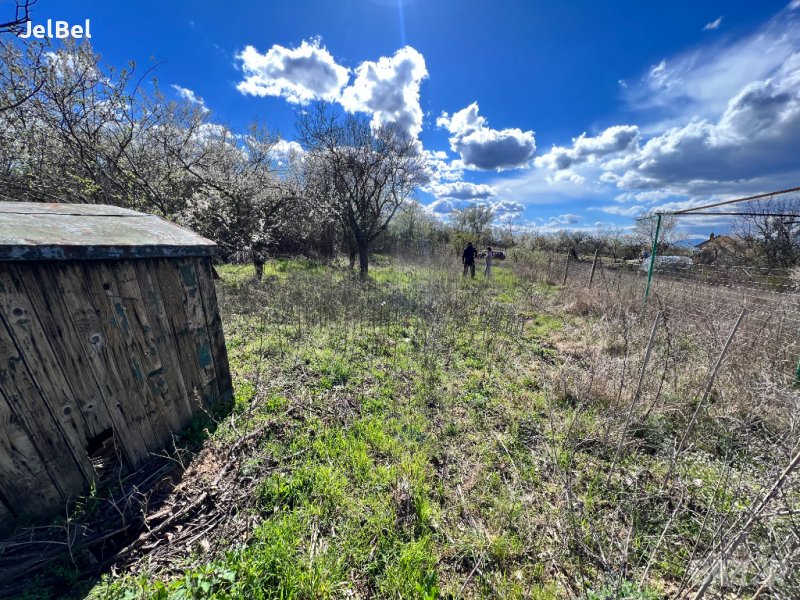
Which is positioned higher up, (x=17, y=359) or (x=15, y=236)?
(x=15, y=236)

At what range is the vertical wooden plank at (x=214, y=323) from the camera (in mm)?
2758

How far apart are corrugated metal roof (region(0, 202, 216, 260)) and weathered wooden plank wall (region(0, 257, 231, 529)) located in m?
0.13

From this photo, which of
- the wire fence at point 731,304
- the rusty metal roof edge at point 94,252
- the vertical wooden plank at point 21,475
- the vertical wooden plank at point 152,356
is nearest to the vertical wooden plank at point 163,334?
the vertical wooden plank at point 152,356

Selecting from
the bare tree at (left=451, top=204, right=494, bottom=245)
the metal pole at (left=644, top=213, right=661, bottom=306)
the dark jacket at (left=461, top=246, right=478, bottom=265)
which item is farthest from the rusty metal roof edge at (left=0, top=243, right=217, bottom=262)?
the bare tree at (left=451, top=204, right=494, bottom=245)

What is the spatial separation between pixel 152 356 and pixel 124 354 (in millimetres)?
206

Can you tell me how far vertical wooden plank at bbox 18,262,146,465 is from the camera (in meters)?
1.76

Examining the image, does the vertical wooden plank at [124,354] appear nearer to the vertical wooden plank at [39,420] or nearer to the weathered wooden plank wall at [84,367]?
the weathered wooden plank wall at [84,367]

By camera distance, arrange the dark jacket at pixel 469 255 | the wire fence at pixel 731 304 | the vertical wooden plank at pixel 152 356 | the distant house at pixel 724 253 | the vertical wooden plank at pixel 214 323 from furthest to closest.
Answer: the distant house at pixel 724 253, the dark jacket at pixel 469 255, the wire fence at pixel 731 304, the vertical wooden plank at pixel 214 323, the vertical wooden plank at pixel 152 356

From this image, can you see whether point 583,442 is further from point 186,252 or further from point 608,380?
point 186,252

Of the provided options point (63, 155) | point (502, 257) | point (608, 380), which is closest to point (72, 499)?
point (608, 380)

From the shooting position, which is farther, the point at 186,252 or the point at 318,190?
the point at 318,190

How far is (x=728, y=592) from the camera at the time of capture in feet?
5.30

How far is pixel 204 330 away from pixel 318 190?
10479 mm

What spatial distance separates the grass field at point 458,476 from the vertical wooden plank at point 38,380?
30.4 inches
